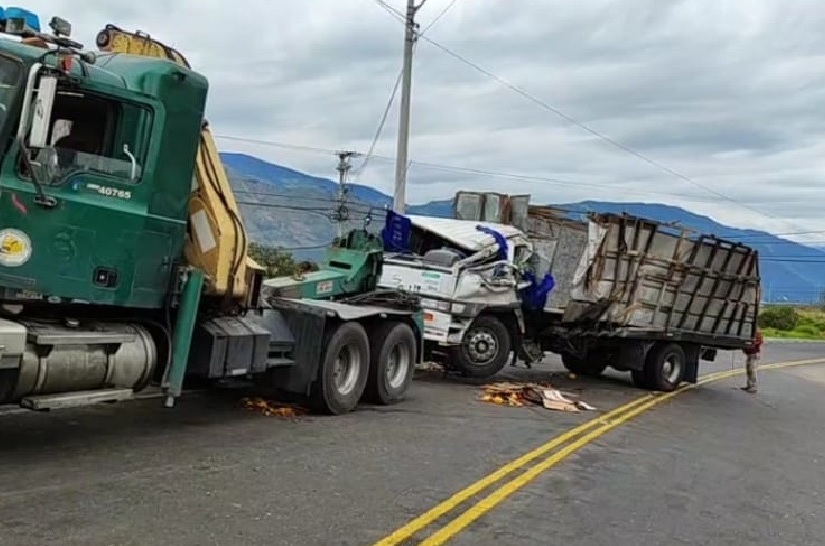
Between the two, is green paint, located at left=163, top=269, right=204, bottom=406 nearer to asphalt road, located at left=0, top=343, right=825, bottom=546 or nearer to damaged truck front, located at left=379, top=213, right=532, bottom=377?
asphalt road, located at left=0, top=343, right=825, bottom=546

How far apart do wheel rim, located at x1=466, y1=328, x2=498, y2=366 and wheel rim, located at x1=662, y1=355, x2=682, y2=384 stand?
3.60 m

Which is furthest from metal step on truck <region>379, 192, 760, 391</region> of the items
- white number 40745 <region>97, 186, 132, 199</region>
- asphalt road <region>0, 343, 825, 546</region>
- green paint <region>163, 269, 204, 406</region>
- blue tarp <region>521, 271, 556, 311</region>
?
white number 40745 <region>97, 186, 132, 199</region>

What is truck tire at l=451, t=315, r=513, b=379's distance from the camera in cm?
1493

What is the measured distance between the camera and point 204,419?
971 centimetres

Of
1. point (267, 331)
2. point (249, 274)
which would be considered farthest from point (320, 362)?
point (249, 274)

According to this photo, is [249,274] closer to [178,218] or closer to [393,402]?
[178,218]

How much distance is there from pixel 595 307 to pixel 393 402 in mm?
5211

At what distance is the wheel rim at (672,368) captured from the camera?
16.9 m

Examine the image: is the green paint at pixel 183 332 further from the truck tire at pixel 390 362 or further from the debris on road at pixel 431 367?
the debris on road at pixel 431 367

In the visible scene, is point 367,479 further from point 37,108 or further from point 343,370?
point 37,108

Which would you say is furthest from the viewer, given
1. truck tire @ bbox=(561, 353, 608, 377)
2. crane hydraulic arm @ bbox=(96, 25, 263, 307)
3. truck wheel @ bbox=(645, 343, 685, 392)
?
truck tire @ bbox=(561, 353, 608, 377)

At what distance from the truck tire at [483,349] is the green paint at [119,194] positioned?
24.5 feet

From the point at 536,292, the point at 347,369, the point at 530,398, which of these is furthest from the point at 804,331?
the point at 347,369

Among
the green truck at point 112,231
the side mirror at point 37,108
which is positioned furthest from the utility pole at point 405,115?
the side mirror at point 37,108
